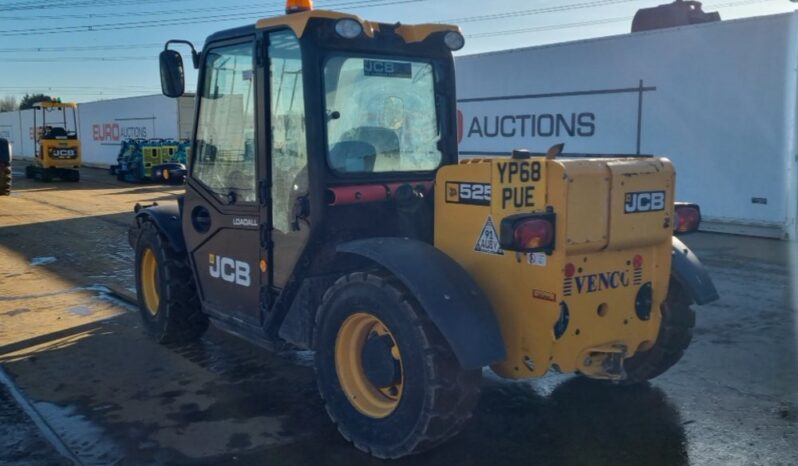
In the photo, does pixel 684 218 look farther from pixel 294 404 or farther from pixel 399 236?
pixel 294 404

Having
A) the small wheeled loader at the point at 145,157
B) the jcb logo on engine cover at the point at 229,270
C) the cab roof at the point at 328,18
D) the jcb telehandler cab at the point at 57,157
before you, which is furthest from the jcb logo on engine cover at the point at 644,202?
the jcb telehandler cab at the point at 57,157

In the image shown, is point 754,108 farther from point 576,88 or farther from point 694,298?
point 694,298

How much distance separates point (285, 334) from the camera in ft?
15.6

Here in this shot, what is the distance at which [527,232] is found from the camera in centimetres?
356

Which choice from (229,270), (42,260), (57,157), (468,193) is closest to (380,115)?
(468,193)

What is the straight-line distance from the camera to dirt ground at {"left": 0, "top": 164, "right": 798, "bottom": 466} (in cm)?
412

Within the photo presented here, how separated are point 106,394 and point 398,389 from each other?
2151 millimetres

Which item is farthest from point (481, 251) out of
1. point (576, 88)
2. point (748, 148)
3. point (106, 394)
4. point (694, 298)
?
point (576, 88)

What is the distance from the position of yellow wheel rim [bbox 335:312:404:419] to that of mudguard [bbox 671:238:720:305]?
180cm

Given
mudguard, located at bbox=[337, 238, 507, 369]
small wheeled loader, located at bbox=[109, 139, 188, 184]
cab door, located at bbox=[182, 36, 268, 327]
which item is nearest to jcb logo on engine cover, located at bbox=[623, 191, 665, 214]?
mudguard, located at bbox=[337, 238, 507, 369]

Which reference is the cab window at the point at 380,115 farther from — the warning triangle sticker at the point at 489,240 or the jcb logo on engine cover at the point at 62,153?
the jcb logo on engine cover at the point at 62,153

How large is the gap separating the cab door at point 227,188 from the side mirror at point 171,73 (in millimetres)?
Result: 163

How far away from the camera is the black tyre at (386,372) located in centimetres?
372

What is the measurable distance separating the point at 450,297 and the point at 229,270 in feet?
6.80
